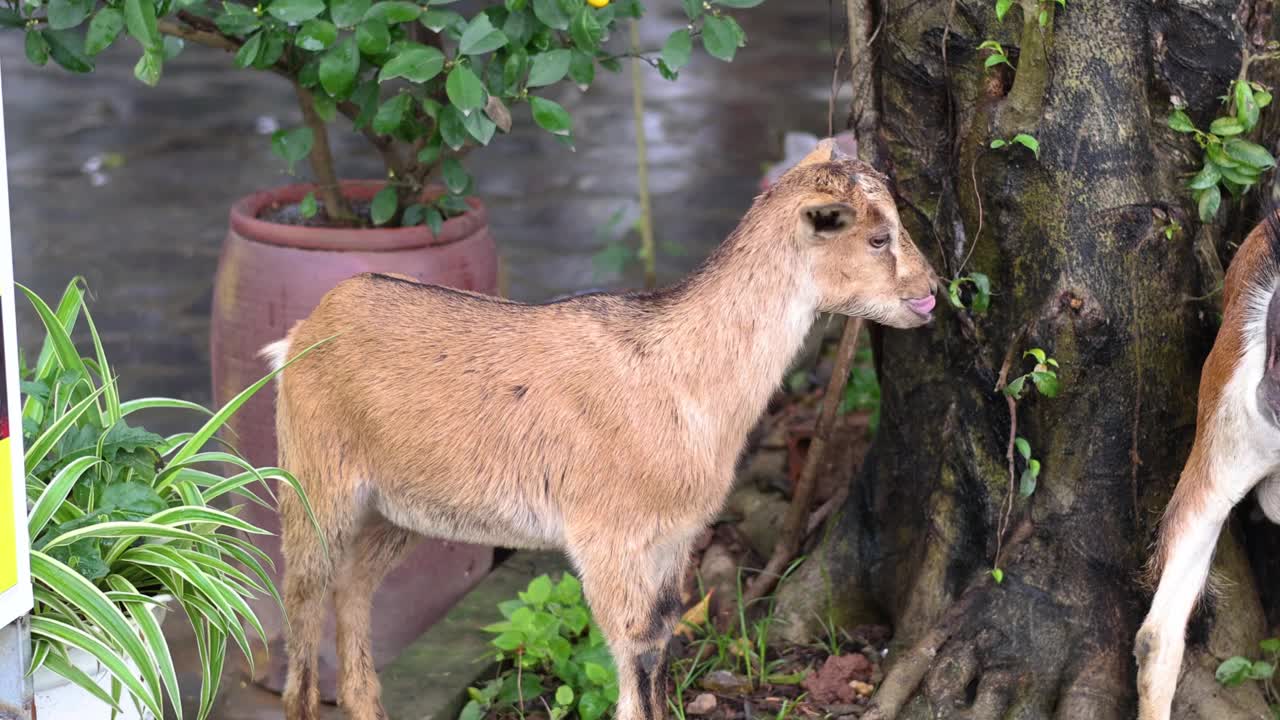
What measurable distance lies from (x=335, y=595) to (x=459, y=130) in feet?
4.37

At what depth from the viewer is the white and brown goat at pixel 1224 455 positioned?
3.24 m

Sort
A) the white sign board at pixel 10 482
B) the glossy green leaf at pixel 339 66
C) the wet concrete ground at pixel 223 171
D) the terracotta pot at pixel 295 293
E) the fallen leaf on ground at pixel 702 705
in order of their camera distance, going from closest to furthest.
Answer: the white sign board at pixel 10 482, the glossy green leaf at pixel 339 66, the fallen leaf on ground at pixel 702 705, the terracotta pot at pixel 295 293, the wet concrete ground at pixel 223 171

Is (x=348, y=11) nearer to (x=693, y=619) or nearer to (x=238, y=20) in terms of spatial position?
(x=238, y=20)

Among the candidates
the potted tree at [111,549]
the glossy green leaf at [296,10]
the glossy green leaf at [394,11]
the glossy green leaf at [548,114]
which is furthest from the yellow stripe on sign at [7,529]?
the glossy green leaf at [548,114]

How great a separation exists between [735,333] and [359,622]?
4.64 ft

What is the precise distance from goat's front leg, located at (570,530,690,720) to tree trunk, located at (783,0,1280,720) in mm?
841

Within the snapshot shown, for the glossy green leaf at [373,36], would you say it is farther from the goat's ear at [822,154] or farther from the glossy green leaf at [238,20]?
the goat's ear at [822,154]

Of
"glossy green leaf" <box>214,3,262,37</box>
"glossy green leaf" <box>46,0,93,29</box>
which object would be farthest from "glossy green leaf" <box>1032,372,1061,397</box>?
"glossy green leaf" <box>46,0,93,29</box>

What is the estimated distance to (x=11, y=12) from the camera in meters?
3.93

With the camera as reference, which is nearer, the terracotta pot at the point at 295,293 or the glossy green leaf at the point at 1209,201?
the glossy green leaf at the point at 1209,201

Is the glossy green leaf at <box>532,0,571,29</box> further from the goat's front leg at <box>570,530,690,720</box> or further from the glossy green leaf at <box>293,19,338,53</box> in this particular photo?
the goat's front leg at <box>570,530,690,720</box>

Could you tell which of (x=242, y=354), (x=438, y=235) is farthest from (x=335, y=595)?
(x=438, y=235)

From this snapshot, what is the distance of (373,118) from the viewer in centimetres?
409

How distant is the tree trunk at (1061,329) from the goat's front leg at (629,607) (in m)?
0.84
